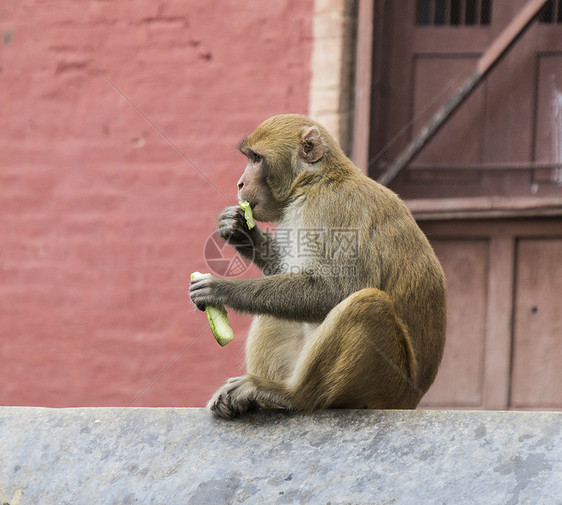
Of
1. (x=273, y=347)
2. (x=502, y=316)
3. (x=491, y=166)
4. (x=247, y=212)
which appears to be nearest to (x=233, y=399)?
(x=273, y=347)

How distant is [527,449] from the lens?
296cm

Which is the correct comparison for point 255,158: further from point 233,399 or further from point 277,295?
point 233,399

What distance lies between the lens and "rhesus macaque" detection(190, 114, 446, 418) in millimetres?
3584

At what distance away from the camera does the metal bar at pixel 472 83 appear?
6645 mm

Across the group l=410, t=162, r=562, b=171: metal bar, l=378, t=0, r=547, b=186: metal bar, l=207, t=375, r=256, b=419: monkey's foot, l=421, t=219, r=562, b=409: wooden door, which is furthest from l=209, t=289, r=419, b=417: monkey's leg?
l=410, t=162, r=562, b=171: metal bar

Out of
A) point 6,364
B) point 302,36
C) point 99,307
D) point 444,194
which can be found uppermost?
point 302,36

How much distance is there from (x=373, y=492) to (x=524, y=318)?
4.03 m

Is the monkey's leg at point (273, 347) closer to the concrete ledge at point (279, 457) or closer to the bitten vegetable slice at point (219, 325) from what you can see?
the bitten vegetable slice at point (219, 325)

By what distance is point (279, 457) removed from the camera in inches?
127

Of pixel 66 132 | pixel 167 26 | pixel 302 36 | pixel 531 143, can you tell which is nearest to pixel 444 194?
pixel 531 143

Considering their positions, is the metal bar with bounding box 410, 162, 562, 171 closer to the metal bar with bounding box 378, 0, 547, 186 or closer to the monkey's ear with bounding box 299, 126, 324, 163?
the metal bar with bounding box 378, 0, 547, 186

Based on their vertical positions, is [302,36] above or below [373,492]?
above

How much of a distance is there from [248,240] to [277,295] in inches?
21.9

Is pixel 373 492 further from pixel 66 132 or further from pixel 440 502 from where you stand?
pixel 66 132
